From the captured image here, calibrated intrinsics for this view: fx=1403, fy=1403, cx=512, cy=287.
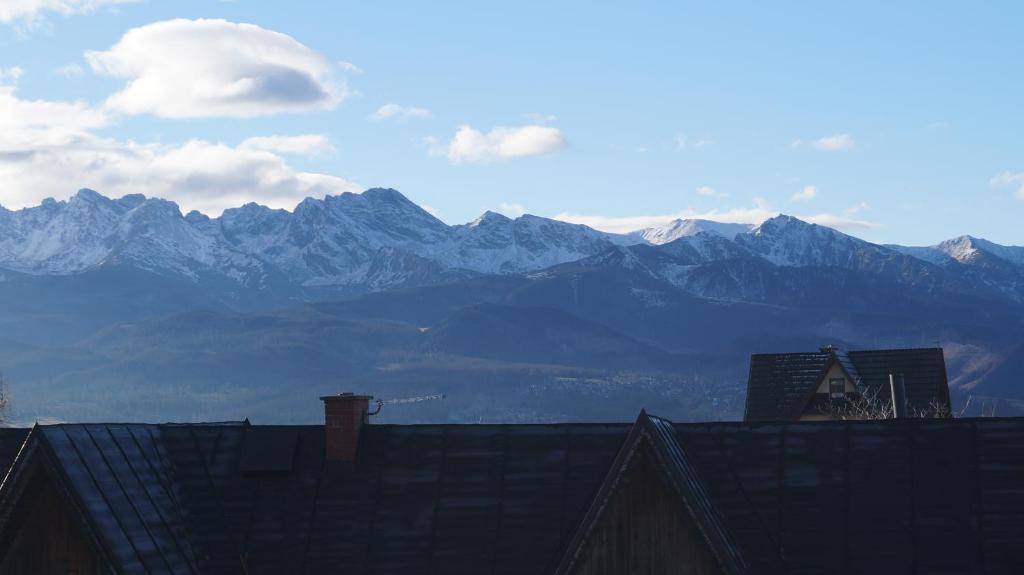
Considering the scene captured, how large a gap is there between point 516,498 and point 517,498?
0.06ft

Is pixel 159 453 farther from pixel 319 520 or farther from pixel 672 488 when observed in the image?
pixel 672 488

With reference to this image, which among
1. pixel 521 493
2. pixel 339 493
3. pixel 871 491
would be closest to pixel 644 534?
pixel 521 493

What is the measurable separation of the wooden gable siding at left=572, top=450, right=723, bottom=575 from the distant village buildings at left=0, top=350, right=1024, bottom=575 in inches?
1.0

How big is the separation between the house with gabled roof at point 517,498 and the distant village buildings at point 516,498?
39 mm

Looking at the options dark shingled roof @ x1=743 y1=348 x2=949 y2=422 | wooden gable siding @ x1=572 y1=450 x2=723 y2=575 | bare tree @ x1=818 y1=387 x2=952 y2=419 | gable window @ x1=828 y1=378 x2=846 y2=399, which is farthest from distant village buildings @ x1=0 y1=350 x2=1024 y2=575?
gable window @ x1=828 y1=378 x2=846 y2=399

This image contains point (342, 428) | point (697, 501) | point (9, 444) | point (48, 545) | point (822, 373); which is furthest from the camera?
point (822, 373)

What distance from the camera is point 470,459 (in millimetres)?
28203

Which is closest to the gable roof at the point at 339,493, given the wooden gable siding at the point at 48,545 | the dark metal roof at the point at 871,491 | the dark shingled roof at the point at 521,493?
the dark shingled roof at the point at 521,493

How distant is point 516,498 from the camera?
27.5 m

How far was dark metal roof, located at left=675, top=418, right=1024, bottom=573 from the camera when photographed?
85.6 ft

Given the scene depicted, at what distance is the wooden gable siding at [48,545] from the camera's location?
2486 centimetres

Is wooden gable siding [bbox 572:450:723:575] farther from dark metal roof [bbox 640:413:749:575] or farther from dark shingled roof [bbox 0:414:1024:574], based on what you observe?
dark shingled roof [bbox 0:414:1024:574]

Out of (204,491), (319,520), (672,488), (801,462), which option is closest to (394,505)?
(319,520)

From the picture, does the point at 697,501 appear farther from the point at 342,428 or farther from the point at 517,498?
the point at 342,428
